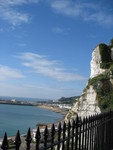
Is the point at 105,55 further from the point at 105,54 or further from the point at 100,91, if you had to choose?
the point at 100,91

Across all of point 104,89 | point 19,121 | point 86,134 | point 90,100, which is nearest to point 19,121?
point 19,121

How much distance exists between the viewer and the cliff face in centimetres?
3234

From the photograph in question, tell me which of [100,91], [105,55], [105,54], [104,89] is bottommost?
[100,91]

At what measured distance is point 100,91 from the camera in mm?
33969

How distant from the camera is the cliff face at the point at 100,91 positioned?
3234 cm

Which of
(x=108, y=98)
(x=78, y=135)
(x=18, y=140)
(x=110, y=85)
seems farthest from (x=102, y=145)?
(x=110, y=85)

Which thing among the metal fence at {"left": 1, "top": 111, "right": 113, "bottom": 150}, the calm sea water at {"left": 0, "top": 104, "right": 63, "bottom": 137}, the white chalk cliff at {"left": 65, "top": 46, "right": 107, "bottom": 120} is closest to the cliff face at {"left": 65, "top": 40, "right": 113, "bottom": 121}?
the white chalk cliff at {"left": 65, "top": 46, "right": 107, "bottom": 120}

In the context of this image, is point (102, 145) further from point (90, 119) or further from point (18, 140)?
point (18, 140)

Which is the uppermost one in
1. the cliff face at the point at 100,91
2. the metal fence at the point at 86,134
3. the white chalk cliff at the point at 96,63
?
the white chalk cliff at the point at 96,63

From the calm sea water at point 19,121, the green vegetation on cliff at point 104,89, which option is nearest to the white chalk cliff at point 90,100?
the green vegetation on cliff at point 104,89

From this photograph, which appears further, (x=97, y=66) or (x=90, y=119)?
(x=97, y=66)

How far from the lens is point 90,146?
5234 millimetres

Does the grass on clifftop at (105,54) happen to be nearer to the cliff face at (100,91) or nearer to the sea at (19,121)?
the cliff face at (100,91)

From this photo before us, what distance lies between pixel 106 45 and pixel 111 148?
3707cm
